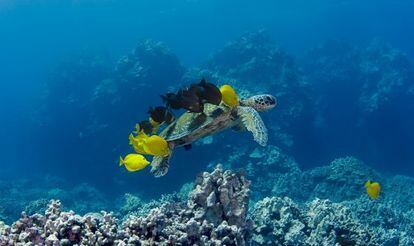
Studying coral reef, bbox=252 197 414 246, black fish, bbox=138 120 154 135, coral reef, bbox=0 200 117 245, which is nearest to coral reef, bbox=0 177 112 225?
black fish, bbox=138 120 154 135

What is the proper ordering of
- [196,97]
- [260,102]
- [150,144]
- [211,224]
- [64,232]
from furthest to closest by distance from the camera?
[260,102]
[196,97]
[150,144]
[211,224]
[64,232]

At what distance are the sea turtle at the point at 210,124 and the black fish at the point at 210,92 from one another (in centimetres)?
48

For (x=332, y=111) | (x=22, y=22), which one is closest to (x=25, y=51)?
(x=22, y=22)

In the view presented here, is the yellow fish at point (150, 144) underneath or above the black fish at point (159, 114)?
underneath

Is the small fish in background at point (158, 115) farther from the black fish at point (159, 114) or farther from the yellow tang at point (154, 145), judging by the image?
the yellow tang at point (154, 145)

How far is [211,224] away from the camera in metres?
4.19

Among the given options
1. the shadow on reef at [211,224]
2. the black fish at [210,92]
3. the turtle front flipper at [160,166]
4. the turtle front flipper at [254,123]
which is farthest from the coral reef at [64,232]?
the turtle front flipper at [254,123]

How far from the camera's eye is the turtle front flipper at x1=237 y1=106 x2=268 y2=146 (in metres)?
4.99

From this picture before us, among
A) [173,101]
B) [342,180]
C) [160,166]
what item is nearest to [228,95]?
[173,101]

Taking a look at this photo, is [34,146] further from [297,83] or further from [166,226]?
[166,226]

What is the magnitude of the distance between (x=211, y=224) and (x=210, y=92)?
1705mm

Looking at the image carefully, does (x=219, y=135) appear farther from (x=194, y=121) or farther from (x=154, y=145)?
(x=154, y=145)

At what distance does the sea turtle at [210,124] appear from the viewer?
5.14 meters

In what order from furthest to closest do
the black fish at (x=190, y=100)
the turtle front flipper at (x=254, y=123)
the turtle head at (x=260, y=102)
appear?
the turtle head at (x=260, y=102), the turtle front flipper at (x=254, y=123), the black fish at (x=190, y=100)
